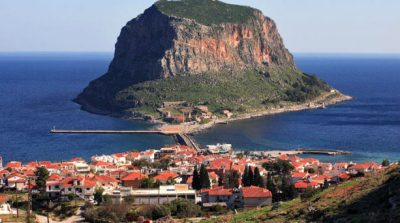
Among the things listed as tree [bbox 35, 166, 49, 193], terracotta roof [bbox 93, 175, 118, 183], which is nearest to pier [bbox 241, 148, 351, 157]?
terracotta roof [bbox 93, 175, 118, 183]

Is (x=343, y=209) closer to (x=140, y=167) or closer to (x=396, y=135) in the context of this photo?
(x=140, y=167)

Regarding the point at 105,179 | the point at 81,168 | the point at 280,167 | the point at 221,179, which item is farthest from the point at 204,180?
the point at 81,168

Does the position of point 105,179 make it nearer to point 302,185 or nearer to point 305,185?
point 302,185

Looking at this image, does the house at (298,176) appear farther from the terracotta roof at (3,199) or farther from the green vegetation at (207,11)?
the green vegetation at (207,11)

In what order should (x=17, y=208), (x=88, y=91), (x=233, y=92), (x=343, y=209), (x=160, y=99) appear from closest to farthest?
(x=343, y=209), (x=17, y=208), (x=160, y=99), (x=233, y=92), (x=88, y=91)

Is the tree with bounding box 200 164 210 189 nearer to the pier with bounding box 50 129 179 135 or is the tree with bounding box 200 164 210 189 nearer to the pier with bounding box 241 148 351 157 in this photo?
the pier with bounding box 241 148 351 157

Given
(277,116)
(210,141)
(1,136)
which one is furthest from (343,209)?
(277,116)

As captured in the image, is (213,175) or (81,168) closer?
(213,175)
